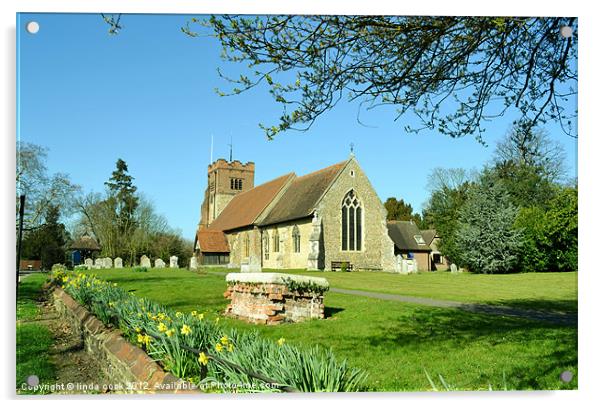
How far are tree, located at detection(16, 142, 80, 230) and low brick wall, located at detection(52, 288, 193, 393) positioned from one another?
54.9 inches

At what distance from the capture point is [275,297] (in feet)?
24.0

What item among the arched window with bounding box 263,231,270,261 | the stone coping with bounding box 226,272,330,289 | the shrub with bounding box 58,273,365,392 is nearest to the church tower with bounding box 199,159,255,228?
the stone coping with bounding box 226,272,330,289

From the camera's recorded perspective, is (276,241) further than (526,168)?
Yes

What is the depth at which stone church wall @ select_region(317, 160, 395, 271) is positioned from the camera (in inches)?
792

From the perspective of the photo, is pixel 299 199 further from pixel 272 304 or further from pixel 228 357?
pixel 228 357

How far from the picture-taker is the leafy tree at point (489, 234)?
7.89 m

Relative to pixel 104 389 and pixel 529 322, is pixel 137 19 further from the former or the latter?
pixel 529 322

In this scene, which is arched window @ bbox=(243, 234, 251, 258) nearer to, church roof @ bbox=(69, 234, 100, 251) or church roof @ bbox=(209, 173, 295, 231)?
church roof @ bbox=(209, 173, 295, 231)

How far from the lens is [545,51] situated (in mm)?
5703

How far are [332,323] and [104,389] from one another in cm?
364


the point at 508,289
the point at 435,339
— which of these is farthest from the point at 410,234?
the point at 435,339

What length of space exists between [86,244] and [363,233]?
1722 centimetres
